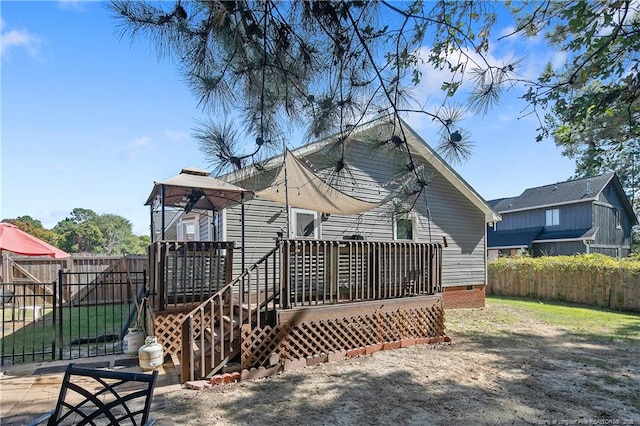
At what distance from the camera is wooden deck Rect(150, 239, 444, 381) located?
16.7 ft

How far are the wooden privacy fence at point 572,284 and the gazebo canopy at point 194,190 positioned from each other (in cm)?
1307

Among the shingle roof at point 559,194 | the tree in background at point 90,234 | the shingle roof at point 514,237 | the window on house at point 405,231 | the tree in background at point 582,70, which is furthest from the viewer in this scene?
the tree in background at point 90,234

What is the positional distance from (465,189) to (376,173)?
3.39m

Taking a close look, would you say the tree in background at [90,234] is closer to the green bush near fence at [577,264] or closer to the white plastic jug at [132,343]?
the green bush near fence at [577,264]

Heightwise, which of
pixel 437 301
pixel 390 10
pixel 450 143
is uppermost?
pixel 390 10

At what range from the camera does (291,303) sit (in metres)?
5.67

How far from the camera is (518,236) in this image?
25.0 meters

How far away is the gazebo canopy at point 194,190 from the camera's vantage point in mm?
5781

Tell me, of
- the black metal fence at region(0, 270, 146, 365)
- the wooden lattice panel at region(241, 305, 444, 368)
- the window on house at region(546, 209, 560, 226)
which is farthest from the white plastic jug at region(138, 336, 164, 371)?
the window on house at region(546, 209, 560, 226)

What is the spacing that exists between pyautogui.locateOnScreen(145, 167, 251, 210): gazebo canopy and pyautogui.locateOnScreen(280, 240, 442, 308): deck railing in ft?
4.99

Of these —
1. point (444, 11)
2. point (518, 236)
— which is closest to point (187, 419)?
point (444, 11)

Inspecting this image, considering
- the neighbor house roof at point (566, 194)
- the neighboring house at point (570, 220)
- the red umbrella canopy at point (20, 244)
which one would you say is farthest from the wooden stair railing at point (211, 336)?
the neighbor house roof at point (566, 194)

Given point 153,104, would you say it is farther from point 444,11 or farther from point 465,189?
point 465,189

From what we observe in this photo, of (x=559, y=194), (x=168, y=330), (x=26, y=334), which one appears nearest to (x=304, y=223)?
(x=168, y=330)
